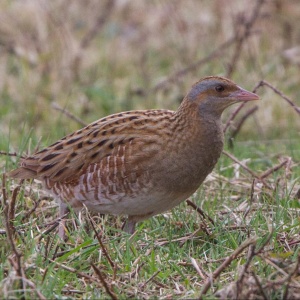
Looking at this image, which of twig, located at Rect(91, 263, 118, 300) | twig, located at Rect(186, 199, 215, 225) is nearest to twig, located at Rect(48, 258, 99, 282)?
twig, located at Rect(91, 263, 118, 300)

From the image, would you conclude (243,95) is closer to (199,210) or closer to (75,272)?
(199,210)

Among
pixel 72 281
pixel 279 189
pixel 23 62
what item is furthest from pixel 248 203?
pixel 23 62

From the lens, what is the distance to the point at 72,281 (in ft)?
16.5

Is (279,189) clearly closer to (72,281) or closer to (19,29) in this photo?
Result: (72,281)

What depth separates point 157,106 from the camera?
35.1ft

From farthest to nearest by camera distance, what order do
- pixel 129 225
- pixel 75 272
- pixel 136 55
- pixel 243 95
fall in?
pixel 136 55
pixel 129 225
pixel 243 95
pixel 75 272

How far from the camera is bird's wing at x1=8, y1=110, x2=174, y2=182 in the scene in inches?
234

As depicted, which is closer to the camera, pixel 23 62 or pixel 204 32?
pixel 23 62

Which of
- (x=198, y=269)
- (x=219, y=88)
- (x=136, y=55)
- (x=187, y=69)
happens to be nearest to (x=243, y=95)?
(x=219, y=88)

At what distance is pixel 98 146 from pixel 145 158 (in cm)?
43

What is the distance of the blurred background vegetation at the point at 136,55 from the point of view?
10398mm

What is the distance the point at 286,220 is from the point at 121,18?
8028 millimetres

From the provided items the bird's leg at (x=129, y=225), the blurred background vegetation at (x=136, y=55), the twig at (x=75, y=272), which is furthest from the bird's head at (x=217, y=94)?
the blurred background vegetation at (x=136, y=55)

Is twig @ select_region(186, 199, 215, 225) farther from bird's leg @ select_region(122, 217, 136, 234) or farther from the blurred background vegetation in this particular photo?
the blurred background vegetation
